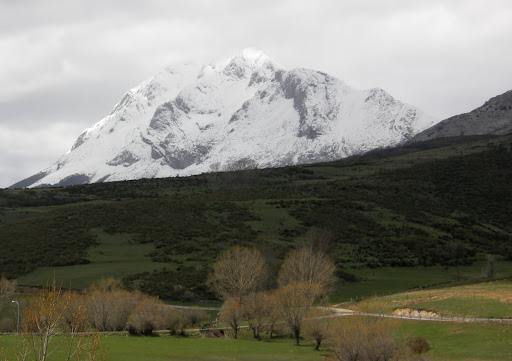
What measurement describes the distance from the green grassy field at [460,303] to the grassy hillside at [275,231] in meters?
22.0

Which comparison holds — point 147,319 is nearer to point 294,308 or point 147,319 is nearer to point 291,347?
point 294,308

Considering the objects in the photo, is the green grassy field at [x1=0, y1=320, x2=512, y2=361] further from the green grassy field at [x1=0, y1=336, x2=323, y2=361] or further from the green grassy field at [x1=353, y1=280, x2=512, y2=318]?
the green grassy field at [x1=353, y1=280, x2=512, y2=318]

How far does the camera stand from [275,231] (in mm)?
132000

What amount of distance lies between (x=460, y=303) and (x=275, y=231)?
7050 cm

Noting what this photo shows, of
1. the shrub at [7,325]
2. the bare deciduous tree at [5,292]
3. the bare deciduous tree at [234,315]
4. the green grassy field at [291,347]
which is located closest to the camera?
the green grassy field at [291,347]

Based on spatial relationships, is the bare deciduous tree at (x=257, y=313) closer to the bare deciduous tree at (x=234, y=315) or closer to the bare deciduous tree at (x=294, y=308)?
the bare deciduous tree at (x=234, y=315)

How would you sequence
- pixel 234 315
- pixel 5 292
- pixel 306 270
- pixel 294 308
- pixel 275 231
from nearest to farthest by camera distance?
1. pixel 294 308
2. pixel 234 315
3. pixel 5 292
4. pixel 306 270
5. pixel 275 231

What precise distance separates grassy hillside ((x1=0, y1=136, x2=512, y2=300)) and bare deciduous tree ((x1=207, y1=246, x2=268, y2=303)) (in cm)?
933

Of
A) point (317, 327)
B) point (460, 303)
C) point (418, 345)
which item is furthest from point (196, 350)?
point (460, 303)

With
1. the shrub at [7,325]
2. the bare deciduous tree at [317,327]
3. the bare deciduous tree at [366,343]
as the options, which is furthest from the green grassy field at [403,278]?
the bare deciduous tree at [366,343]

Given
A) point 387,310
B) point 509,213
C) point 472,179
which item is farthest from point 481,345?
point 472,179

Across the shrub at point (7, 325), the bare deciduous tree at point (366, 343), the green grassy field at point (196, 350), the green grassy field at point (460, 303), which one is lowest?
the shrub at point (7, 325)

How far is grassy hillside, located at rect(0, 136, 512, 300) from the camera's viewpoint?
103438mm

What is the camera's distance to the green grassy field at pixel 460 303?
58.2 meters
